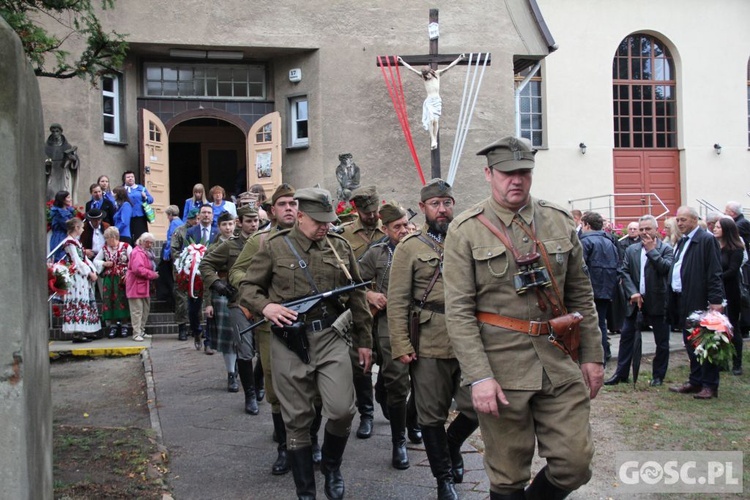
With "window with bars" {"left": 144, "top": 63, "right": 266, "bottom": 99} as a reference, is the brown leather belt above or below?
below

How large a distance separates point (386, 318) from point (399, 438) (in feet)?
3.35

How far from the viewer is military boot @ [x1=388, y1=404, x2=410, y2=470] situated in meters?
6.28

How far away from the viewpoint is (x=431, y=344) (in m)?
5.56

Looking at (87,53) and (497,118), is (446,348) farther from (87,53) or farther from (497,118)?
(497,118)

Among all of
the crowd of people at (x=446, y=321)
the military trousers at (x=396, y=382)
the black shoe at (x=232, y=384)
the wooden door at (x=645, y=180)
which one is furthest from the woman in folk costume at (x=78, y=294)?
the wooden door at (x=645, y=180)

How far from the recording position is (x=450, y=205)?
6023 mm

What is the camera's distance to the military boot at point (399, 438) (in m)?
6.28

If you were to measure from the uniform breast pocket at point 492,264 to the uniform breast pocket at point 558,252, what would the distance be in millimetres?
241

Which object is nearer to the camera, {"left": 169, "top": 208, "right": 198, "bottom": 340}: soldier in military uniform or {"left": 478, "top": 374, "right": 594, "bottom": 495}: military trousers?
{"left": 478, "top": 374, "right": 594, "bottom": 495}: military trousers

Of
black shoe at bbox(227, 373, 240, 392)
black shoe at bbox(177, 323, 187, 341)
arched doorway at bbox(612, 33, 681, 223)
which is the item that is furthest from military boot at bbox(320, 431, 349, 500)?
arched doorway at bbox(612, 33, 681, 223)

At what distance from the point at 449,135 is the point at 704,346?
1253 cm

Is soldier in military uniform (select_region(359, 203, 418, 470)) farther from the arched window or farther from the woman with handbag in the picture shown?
the arched window

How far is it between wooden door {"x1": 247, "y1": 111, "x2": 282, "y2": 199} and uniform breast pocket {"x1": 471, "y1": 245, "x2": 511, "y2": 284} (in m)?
15.6

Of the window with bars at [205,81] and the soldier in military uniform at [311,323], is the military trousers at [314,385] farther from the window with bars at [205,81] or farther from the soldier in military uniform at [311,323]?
the window with bars at [205,81]
